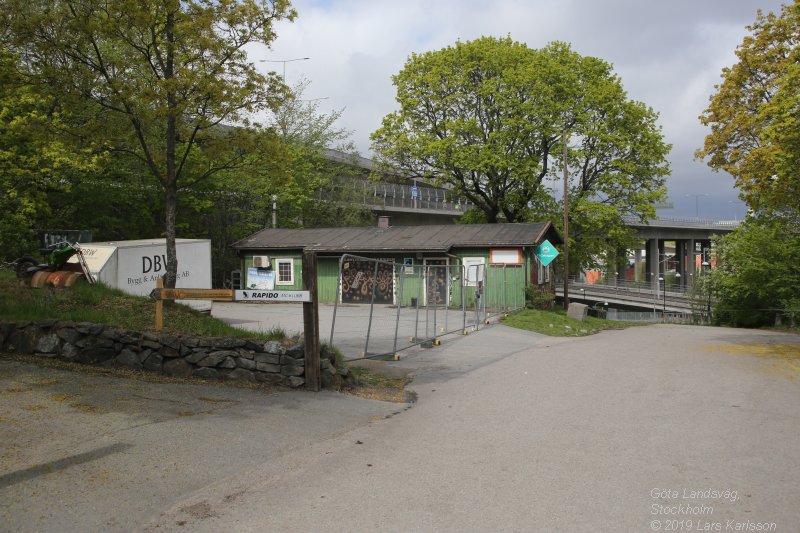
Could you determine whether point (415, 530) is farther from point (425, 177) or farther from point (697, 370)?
point (425, 177)

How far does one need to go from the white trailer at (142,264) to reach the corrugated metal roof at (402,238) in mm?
8541

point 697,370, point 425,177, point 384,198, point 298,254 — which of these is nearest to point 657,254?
point 384,198

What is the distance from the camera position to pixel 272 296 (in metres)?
9.44

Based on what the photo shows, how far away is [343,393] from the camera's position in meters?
9.37

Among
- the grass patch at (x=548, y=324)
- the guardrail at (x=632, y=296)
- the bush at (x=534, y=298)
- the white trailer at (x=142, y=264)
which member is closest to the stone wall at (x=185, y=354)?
the white trailer at (x=142, y=264)

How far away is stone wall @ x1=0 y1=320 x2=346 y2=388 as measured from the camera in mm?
9305

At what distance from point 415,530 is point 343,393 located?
5004 millimetres

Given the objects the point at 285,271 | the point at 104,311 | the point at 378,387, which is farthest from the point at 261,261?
the point at 378,387

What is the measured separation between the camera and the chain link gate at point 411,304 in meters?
13.5

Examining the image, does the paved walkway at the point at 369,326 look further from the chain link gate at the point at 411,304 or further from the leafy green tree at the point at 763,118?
the leafy green tree at the point at 763,118

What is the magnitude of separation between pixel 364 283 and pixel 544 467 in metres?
25.1

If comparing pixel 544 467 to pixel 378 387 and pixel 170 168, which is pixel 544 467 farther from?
pixel 170 168

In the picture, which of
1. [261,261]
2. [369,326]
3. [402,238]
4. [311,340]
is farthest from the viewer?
[261,261]

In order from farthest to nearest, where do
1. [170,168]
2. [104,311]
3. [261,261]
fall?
[261,261] → [170,168] → [104,311]
